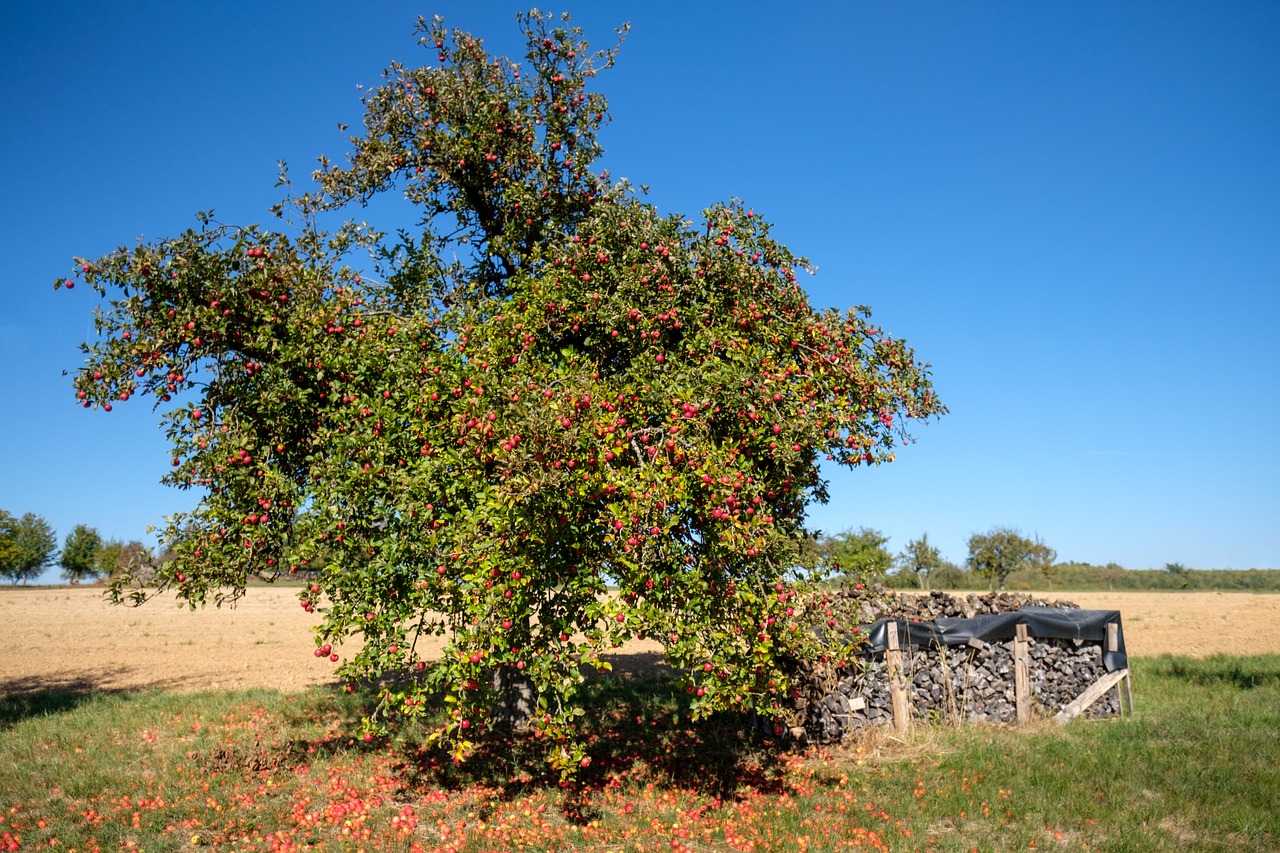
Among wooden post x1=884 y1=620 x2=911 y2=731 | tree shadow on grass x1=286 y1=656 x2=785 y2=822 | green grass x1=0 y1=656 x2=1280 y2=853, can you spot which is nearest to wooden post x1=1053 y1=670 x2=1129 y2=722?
green grass x1=0 y1=656 x2=1280 y2=853

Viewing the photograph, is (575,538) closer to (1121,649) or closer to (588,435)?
(588,435)

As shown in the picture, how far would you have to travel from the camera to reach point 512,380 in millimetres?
9148

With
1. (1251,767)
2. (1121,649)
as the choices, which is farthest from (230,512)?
(1121,649)

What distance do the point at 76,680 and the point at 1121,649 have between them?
82.2 feet

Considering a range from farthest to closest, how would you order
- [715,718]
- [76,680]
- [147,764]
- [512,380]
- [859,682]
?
1. [76,680]
2. [715,718]
3. [859,682]
4. [147,764]
5. [512,380]

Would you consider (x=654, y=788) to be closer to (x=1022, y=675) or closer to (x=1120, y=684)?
(x=1022, y=675)

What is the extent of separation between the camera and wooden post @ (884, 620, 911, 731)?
41.0ft

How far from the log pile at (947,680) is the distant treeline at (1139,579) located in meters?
57.5

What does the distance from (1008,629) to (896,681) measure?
2567mm

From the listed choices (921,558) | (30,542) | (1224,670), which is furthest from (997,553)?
(30,542)

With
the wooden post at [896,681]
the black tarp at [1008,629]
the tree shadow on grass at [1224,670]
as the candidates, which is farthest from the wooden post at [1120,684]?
the wooden post at [896,681]

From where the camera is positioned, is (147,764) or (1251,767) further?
(147,764)

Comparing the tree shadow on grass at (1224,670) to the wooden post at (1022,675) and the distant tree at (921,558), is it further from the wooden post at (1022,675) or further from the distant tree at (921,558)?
the distant tree at (921,558)

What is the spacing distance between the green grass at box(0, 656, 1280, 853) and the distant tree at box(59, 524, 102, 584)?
87.2 metres
